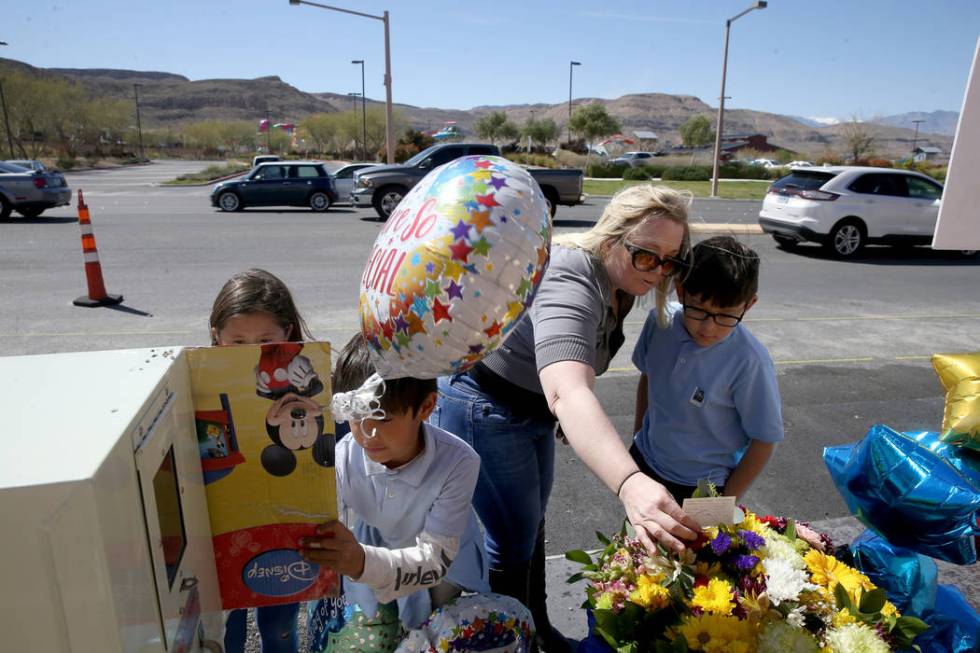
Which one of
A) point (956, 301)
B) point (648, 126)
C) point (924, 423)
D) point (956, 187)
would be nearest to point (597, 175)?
point (956, 301)

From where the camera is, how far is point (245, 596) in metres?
1.40

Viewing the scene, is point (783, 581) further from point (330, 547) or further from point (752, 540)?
point (330, 547)

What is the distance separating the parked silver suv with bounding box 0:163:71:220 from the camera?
524 inches

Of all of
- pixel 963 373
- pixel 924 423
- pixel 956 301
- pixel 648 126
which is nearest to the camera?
pixel 963 373

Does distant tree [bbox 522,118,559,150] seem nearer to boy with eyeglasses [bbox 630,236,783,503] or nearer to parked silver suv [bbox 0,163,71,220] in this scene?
parked silver suv [bbox 0,163,71,220]

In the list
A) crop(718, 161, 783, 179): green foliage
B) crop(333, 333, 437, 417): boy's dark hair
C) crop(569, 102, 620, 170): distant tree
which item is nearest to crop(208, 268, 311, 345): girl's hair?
crop(333, 333, 437, 417): boy's dark hair

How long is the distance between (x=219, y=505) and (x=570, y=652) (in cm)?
165

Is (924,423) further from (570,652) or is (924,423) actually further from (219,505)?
(219,505)

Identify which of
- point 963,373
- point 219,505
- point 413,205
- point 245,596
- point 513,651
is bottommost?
point 513,651

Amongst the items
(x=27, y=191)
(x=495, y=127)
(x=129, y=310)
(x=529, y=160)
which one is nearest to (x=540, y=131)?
(x=495, y=127)

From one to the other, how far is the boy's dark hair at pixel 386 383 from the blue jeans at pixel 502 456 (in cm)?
39

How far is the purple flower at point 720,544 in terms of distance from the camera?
140cm

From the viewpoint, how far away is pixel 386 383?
1570mm

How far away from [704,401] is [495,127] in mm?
80092
